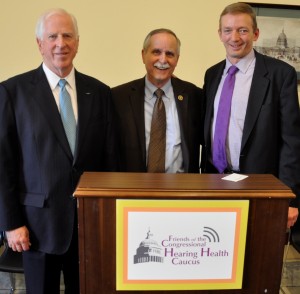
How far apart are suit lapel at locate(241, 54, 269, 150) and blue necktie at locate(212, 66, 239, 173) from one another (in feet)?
0.31

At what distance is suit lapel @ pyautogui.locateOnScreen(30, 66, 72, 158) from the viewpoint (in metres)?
1.37

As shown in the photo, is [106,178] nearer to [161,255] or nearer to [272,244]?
[161,255]

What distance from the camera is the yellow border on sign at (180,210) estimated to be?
89 cm

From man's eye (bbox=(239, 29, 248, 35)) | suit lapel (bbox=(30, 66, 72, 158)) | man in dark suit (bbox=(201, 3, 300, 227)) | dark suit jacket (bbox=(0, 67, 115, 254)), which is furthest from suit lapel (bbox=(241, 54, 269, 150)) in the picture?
suit lapel (bbox=(30, 66, 72, 158))

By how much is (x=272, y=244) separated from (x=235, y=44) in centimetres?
99

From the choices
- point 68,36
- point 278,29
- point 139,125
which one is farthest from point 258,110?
point 278,29

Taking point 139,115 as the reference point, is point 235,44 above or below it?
above

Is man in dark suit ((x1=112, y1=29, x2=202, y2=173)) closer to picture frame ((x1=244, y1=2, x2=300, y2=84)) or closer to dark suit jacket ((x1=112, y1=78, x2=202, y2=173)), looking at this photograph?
dark suit jacket ((x1=112, y1=78, x2=202, y2=173))

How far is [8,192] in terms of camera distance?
4.56ft

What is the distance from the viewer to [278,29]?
8.70 ft

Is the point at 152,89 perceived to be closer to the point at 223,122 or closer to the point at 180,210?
the point at 223,122

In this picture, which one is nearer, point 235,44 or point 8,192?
point 8,192

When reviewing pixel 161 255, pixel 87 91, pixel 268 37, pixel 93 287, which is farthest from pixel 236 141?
pixel 268 37

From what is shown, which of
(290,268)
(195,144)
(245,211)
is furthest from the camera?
(290,268)
